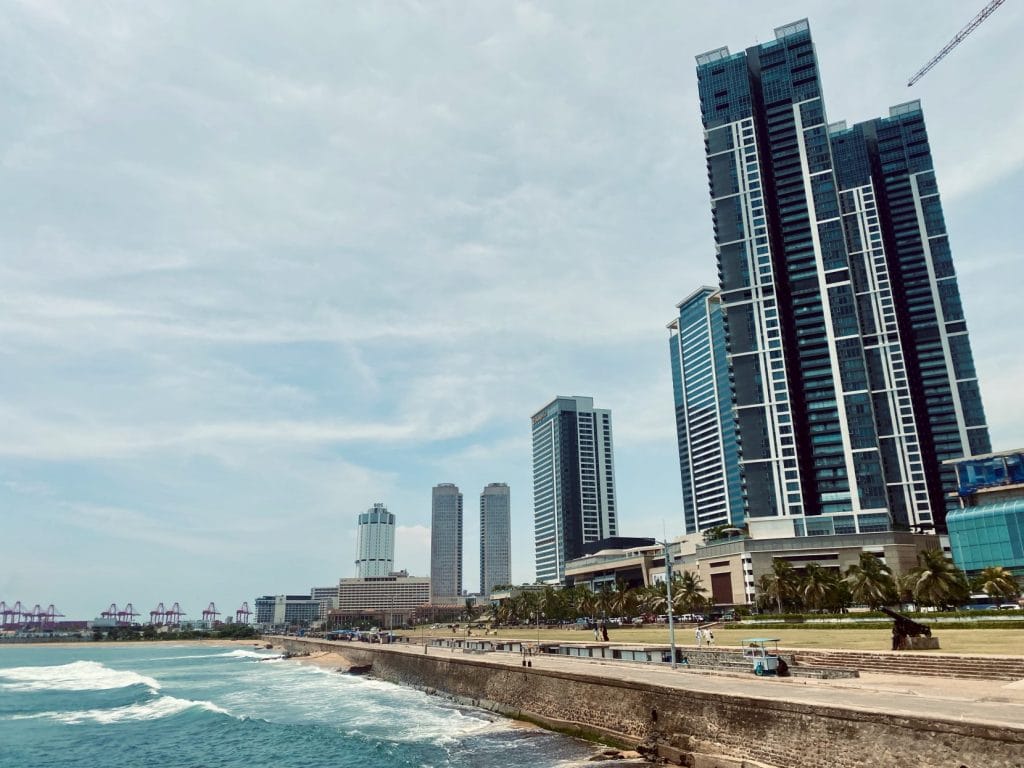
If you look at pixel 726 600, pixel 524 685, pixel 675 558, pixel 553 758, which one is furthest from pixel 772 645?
pixel 675 558

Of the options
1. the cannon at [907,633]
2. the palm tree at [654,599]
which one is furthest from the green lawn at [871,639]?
the palm tree at [654,599]

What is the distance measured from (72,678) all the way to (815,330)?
168 metres

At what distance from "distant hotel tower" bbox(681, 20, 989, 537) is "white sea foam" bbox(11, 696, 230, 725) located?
111 meters

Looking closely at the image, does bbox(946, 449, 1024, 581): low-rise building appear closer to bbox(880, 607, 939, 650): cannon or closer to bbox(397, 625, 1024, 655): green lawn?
bbox(397, 625, 1024, 655): green lawn

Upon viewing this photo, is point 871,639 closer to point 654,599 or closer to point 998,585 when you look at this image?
point 998,585

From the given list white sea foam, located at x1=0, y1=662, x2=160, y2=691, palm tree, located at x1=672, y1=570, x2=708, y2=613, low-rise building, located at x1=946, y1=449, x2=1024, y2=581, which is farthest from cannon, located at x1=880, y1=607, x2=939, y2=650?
white sea foam, located at x1=0, y1=662, x2=160, y2=691

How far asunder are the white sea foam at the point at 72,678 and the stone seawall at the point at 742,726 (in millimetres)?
66283

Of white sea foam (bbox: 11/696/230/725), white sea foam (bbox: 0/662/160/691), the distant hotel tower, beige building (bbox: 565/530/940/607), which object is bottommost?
white sea foam (bbox: 0/662/160/691)

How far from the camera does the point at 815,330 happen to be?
538ft

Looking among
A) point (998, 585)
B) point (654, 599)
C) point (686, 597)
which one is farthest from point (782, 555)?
point (998, 585)

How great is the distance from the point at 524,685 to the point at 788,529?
9573 centimetres

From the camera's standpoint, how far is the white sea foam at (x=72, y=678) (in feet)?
318

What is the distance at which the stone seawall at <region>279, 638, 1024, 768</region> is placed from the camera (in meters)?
21.6

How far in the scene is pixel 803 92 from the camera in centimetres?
17938
